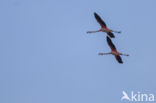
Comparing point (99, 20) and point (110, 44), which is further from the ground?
point (99, 20)

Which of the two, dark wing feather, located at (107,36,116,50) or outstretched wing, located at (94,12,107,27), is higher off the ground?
outstretched wing, located at (94,12,107,27)

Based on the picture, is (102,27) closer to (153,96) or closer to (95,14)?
(95,14)

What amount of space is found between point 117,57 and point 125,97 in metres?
5.88

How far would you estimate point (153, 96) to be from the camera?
277 feet

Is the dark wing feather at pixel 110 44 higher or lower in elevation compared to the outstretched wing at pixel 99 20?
lower

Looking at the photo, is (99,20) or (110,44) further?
(110,44)

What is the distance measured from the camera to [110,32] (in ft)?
281

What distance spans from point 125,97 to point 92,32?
9.15 metres

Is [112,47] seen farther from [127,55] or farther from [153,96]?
[153,96]

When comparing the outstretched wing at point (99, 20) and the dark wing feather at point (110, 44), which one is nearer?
the outstretched wing at point (99, 20)

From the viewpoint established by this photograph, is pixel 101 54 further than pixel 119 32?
Yes

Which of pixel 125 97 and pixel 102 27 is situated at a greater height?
pixel 102 27

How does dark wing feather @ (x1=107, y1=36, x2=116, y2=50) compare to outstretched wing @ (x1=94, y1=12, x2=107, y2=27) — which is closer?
outstretched wing @ (x1=94, y1=12, x2=107, y2=27)

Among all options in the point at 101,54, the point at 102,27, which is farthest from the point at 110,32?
the point at 101,54
